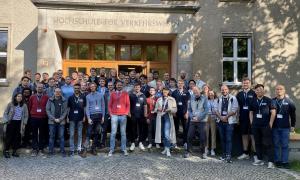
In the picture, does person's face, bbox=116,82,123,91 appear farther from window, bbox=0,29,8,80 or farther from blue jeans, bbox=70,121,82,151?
window, bbox=0,29,8,80

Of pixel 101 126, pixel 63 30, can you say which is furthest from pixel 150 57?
pixel 101 126

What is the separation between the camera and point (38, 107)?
965 centimetres

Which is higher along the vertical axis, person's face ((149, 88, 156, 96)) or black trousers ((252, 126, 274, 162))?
person's face ((149, 88, 156, 96))

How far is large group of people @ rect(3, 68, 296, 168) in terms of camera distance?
922 centimetres

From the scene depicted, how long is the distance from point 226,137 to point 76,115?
403 centimetres

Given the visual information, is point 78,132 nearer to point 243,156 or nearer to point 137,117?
point 137,117

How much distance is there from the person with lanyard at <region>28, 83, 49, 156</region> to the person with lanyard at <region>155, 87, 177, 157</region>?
3055 mm

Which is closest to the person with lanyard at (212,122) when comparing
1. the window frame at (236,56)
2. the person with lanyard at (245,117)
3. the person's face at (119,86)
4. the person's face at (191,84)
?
the person's face at (191,84)

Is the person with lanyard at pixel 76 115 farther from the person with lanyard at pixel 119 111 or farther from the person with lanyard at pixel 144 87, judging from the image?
the person with lanyard at pixel 144 87

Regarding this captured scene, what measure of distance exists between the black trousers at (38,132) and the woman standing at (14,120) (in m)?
0.27

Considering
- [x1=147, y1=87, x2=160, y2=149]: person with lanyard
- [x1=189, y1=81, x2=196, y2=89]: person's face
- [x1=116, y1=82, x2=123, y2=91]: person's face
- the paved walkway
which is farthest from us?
[x1=189, y1=81, x2=196, y2=89]: person's face

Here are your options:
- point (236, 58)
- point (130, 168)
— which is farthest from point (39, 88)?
point (236, 58)

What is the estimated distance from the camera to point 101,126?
975 cm

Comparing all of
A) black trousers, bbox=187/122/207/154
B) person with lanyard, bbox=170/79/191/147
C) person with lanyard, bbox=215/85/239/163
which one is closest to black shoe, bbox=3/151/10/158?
person with lanyard, bbox=170/79/191/147
